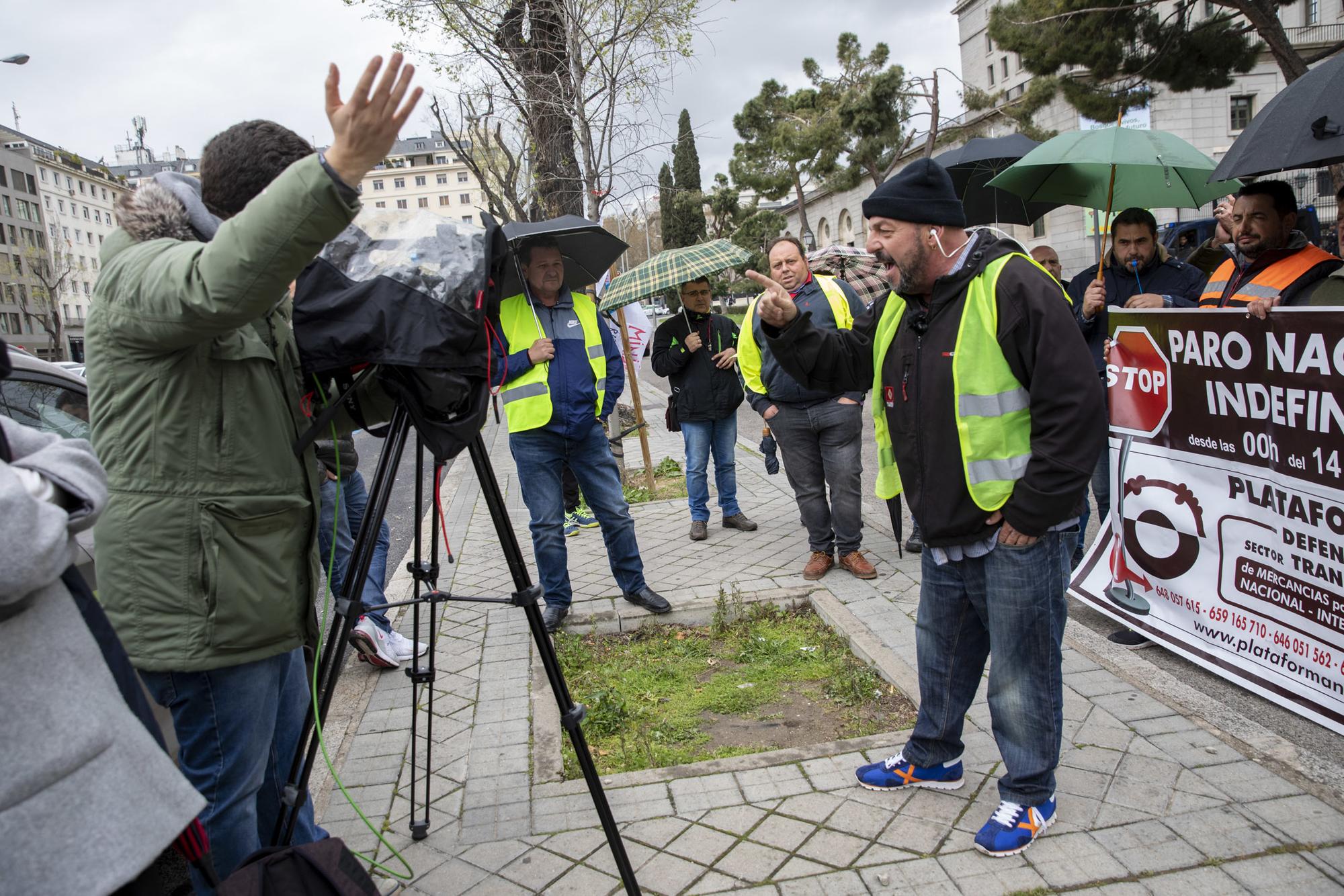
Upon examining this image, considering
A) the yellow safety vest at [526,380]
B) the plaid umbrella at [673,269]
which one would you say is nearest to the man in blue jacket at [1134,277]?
the plaid umbrella at [673,269]

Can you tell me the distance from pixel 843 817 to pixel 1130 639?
2.22 meters

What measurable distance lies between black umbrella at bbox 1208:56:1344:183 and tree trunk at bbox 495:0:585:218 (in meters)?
6.41

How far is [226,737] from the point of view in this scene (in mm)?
2250

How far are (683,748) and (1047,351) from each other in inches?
86.9

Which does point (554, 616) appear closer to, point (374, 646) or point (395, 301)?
point (374, 646)

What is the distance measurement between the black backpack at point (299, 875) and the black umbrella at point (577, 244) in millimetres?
3381

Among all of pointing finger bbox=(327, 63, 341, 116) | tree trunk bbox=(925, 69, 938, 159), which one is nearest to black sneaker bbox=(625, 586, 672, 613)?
pointing finger bbox=(327, 63, 341, 116)

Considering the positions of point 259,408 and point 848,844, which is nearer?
point 259,408

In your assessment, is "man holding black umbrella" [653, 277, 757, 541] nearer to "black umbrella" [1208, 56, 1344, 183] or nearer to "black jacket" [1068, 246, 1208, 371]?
"black jacket" [1068, 246, 1208, 371]

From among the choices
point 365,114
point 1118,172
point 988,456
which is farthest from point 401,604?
point 1118,172

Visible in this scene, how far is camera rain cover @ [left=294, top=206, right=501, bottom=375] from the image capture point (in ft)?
7.28

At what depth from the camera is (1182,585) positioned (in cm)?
432

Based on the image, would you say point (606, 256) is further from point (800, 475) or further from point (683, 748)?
point (683, 748)

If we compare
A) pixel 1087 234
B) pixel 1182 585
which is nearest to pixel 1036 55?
pixel 1182 585
